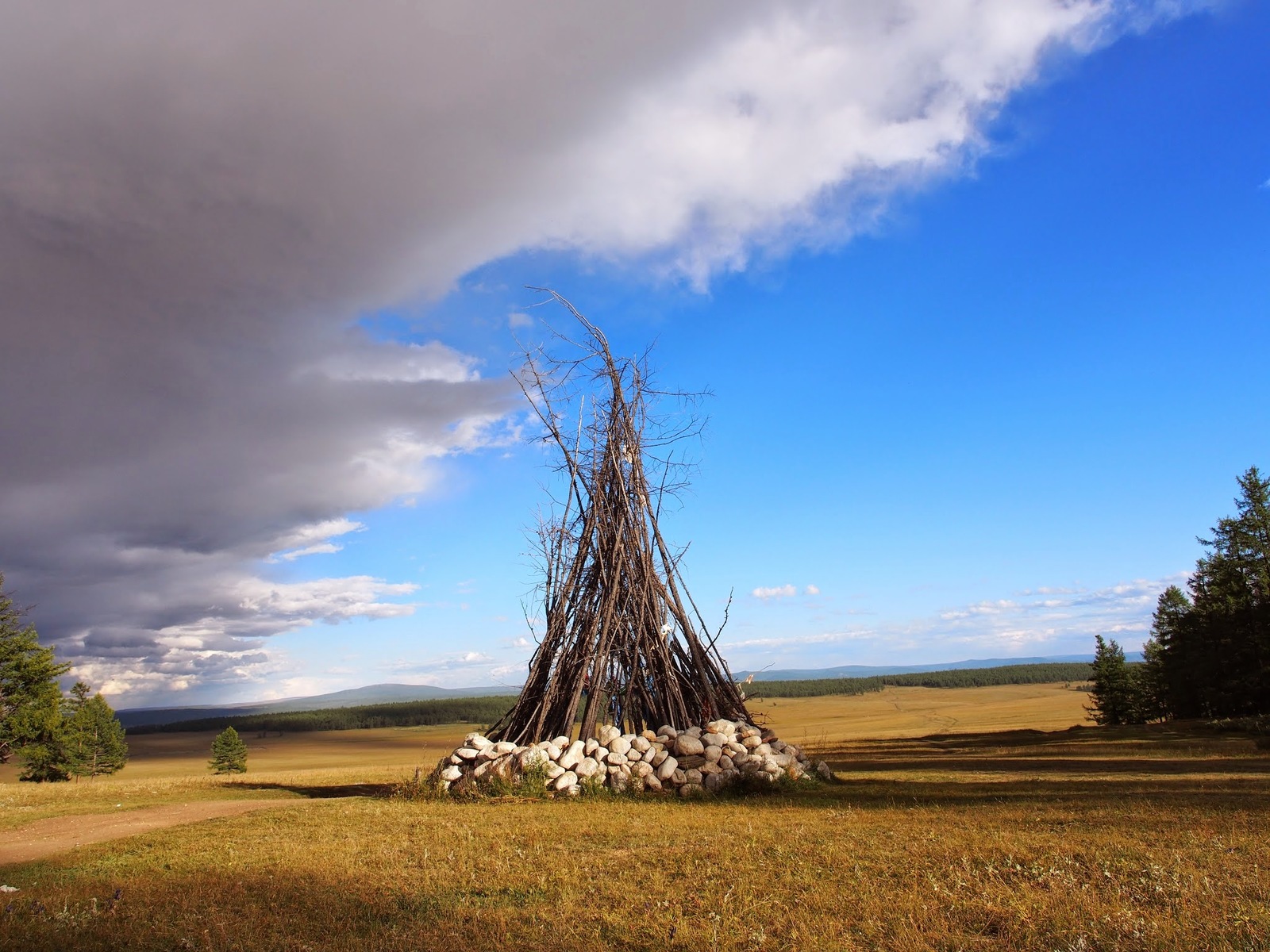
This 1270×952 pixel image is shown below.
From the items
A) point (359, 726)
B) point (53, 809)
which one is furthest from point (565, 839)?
point (359, 726)

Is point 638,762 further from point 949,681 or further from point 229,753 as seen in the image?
point 949,681

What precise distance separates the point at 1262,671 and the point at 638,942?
37911 mm

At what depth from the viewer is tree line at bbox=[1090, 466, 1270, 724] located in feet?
106

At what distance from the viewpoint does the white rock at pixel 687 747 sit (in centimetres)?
1240

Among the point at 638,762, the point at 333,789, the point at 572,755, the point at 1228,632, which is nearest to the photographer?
the point at 638,762

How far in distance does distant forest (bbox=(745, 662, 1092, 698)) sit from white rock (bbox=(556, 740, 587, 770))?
114 metres

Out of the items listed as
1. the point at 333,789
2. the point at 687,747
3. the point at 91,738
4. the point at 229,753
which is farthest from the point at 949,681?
the point at 687,747

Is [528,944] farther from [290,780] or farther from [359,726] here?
[359,726]

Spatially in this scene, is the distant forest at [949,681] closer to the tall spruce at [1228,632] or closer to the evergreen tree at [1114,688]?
the evergreen tree at [1114,688]

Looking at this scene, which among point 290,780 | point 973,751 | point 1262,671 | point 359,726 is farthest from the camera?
point 359,726

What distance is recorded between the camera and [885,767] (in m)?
16.8

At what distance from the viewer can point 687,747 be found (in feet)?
40.9

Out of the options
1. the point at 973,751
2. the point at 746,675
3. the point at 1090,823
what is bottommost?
the point at 973,751

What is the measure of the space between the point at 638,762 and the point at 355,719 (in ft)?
454
